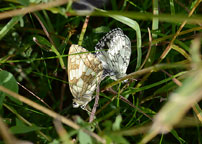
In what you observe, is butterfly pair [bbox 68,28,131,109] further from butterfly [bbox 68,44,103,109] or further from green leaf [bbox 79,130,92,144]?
green leaf [bbox 79,130,92,144]

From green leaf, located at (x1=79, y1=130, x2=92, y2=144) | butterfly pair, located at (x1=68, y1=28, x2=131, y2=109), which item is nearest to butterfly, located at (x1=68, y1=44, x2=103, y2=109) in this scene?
butterfly pair, located at (x1=68, y1=28, x2=131, y2=109)

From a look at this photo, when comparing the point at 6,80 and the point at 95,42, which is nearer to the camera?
the point at 6,80

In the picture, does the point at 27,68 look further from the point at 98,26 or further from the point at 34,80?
the point at 98,26

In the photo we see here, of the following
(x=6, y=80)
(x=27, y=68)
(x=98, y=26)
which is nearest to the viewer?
(x=6, y=80)

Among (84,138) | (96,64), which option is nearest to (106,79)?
(96,64)

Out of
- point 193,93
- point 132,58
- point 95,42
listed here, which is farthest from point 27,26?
point 193,93

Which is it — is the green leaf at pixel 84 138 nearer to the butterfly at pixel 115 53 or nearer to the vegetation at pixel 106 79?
the vegetation at pixel 106 79
